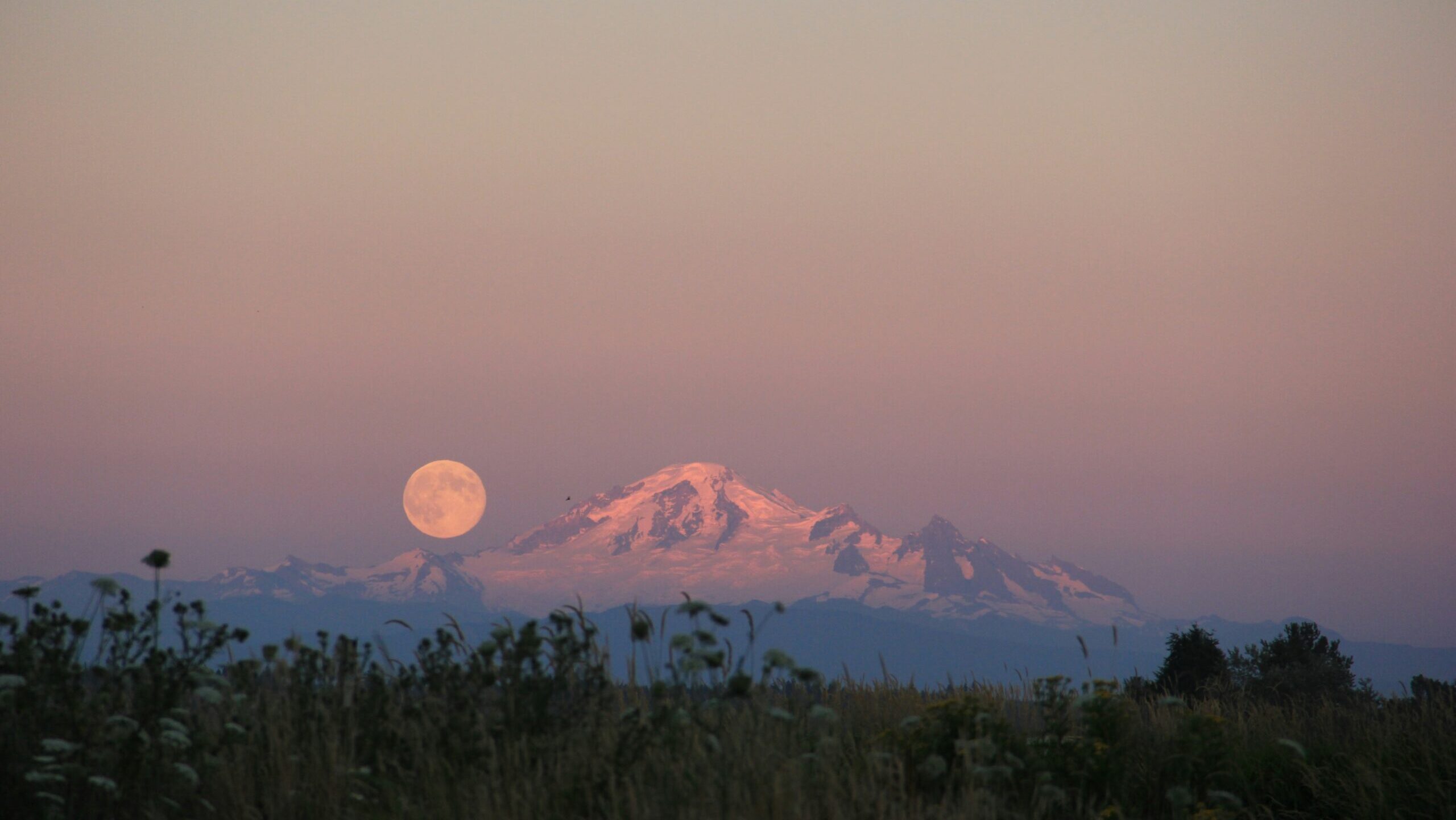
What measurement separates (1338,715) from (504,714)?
37.5ft

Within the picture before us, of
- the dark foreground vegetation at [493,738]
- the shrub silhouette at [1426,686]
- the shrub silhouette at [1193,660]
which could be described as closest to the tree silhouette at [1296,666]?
the shrub silhouette at [1193,660]

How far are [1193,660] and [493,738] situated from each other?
2361 centimetres

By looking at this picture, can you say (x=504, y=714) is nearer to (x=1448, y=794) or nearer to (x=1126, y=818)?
(x=1126, y=818)

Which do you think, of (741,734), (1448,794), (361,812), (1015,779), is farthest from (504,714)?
(1448,794)

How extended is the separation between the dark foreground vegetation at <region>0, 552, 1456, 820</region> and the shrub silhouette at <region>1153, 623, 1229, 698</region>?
1662 cm

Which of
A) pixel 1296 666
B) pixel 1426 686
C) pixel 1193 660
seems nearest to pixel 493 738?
pixel 1426 686

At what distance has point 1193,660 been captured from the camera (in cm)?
2770

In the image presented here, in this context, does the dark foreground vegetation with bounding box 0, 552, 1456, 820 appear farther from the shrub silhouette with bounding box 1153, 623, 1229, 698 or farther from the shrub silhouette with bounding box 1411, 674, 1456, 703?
the shrub silhouette with bounding box 1153, 623, 1229, 698

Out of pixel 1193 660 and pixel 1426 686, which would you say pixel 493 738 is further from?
pixel 1193 660

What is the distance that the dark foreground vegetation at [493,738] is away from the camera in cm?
704

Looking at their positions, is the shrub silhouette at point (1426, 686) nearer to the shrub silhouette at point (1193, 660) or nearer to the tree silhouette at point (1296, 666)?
the tree silhouette at point (1296, 666)

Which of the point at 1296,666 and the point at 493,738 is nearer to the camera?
the point at 493,738

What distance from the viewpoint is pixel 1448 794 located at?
10492 millimetres

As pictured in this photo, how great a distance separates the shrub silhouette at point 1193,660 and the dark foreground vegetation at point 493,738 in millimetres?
16617
